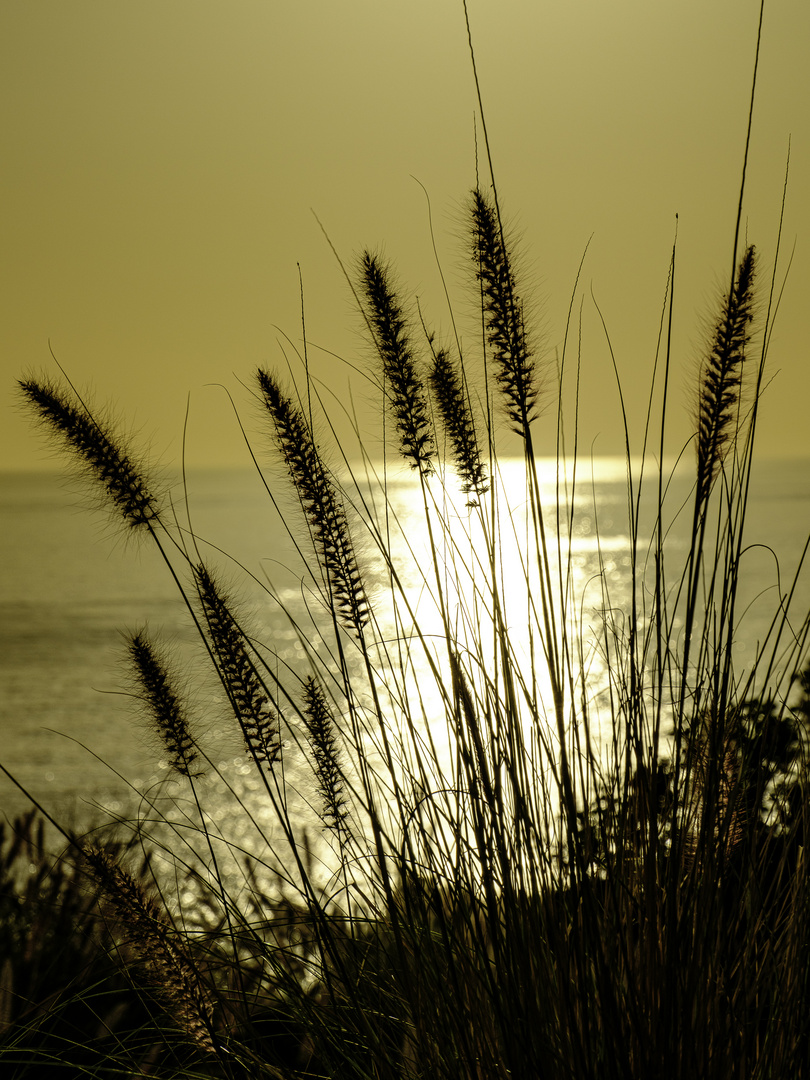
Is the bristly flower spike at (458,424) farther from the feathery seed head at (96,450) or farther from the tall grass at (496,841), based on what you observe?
the feathery seed head at (96,450)

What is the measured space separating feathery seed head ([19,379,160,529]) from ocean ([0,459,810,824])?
0.21ft

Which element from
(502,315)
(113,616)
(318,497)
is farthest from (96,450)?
(113,616)

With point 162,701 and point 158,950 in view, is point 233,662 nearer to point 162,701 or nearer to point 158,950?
point 162,701

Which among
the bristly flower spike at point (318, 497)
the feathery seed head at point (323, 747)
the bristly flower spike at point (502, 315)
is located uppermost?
the bristly flower spike at point (502, 315)

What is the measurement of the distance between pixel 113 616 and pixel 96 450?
46264 millimetres

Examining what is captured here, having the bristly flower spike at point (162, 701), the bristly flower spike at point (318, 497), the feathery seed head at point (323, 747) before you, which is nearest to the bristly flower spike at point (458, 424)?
the bristly flower spike at point (318, 497)

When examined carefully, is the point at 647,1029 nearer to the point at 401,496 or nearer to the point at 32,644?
the point at 32,644

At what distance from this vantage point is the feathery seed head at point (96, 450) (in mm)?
1131

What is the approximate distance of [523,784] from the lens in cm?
122

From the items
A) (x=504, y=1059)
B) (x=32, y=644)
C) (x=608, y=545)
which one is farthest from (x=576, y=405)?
(x=608, y=545)

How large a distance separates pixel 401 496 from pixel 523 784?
10688 cm

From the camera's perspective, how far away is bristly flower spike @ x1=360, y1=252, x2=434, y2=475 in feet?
3.85

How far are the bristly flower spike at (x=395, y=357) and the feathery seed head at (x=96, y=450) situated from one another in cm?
37

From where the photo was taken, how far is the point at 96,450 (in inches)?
44.9
